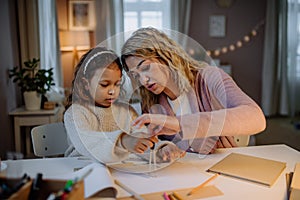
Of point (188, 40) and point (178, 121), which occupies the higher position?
point (188, 40)

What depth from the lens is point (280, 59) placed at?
4.37m

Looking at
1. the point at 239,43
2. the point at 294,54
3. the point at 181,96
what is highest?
the point at 239,43

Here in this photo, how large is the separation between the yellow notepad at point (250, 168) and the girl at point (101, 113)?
0.23 m

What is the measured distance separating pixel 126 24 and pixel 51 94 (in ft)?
4.86

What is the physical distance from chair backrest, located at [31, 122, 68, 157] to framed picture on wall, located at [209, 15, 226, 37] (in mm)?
3310

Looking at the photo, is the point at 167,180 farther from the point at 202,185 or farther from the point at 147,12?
the point at 147,12

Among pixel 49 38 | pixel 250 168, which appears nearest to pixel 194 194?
pixel 250 168

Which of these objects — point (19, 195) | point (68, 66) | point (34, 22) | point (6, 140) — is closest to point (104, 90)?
point (19, 195)

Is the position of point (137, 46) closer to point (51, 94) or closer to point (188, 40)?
point (188, 40)

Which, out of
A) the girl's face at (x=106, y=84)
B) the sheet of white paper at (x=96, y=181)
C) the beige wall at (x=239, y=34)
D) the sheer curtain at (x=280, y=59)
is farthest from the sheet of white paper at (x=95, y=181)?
the sheer curtain at (x=280, y=59)

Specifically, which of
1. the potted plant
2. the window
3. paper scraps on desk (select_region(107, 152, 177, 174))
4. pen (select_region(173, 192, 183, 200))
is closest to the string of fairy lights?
the window

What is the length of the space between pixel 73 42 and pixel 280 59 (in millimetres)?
2692

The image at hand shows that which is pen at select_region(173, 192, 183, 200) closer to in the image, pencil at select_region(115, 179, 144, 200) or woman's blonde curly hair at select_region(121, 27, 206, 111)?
pencil at select_region(115, 179, 144, 200)

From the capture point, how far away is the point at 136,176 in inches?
36.3
